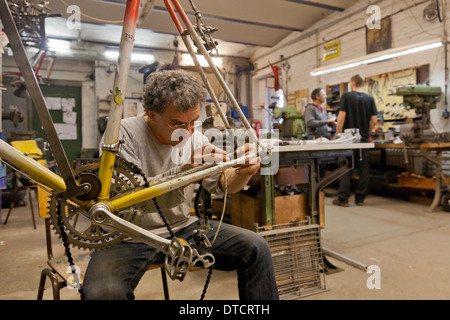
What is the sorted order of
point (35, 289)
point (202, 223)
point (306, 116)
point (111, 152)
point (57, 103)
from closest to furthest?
point (111, 152), point (202, 223), point (35, 289), point (306, 116), point (57, 103)

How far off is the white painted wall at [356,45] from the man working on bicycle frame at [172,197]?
4584 mm

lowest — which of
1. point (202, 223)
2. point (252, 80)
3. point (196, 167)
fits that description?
point (202, 223)

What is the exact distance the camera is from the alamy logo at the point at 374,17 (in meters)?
5.43

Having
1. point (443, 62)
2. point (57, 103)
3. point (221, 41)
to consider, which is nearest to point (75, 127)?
point (57, 103)

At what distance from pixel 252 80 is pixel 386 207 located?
247 inches

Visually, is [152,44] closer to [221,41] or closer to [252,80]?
[221,41]

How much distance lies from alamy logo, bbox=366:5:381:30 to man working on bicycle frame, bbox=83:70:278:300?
5443mm

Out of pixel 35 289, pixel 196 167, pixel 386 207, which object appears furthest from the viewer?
pixel 386 207

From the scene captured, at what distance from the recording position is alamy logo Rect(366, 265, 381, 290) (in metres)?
1.91

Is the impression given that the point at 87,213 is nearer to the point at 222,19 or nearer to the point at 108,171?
the point at 108,171

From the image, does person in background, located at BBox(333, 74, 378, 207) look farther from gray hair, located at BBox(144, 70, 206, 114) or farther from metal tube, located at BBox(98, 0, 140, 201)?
metal tube, located at BBox(98, 0, 140, 201)

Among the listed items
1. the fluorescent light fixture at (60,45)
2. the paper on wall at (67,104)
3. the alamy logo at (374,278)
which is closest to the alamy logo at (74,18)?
the fluorescent light fixture at (60,45)

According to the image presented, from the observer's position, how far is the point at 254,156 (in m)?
1.17

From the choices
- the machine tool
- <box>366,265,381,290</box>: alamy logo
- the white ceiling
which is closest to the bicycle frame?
<box>366,265,381,290</box>: alamy logo
